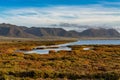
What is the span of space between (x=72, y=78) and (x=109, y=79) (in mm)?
3187

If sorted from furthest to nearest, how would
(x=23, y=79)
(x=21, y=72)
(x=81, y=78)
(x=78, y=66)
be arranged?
(x=78, y=66)
(x=21, y=72)
(x=81, y=78)
(x=23, y=79)

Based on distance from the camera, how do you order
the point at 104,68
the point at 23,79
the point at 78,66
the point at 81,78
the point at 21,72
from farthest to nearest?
the point at 78,66
the point at 104,68
the point at 21,72
the point at 81,78
the point at 23,79

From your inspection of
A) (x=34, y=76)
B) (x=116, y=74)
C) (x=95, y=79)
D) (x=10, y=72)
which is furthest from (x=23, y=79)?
(x=116, y=74)

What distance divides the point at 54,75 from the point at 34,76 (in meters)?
1.80

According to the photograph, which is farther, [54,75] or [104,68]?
[104,68]

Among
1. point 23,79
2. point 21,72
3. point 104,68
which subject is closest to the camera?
point 23,79

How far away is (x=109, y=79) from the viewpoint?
898 inches

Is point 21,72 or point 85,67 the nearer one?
point 21,72

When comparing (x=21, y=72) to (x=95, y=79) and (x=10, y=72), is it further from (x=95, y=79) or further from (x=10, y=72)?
(x=95, y=79)

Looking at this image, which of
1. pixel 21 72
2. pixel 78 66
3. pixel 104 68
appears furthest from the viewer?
pixel 78 66

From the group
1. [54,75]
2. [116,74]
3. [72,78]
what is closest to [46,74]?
[54,75]

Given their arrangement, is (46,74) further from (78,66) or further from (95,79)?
(78,66)

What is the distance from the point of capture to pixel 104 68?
2917cm

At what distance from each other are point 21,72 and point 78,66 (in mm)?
8260
